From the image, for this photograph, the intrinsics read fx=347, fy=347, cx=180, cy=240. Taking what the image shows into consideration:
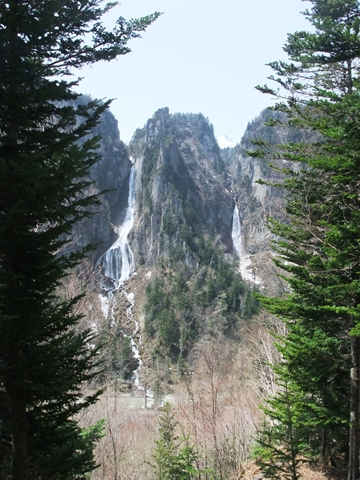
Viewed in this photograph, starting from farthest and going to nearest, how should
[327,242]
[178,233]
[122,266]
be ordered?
[178,233], [122,266], [327,242]

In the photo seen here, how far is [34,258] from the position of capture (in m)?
4.30

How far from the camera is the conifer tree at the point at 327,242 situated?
17.5ft

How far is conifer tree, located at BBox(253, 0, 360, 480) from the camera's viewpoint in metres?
5.35

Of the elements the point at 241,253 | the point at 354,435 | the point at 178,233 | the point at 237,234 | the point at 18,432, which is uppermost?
the point at 237,234

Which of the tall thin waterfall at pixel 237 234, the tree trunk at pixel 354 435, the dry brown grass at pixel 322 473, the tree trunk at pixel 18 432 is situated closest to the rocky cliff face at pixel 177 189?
the tall thin waterfall at pixel 237 234

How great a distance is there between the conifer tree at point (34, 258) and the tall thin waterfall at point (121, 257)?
6917 cm

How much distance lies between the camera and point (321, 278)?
6242 mm

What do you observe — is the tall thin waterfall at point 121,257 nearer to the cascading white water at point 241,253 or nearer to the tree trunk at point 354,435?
the cascading white water at point 241,253

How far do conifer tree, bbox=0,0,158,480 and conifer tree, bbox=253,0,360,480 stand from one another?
371 centimetres

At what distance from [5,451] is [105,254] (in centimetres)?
7967

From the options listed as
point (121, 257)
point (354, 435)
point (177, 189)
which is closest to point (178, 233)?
point (121, 257)

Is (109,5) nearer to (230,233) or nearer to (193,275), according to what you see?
(193,275)

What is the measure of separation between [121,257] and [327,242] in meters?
78.0

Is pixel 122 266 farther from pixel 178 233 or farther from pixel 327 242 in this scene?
pixel 327 242
